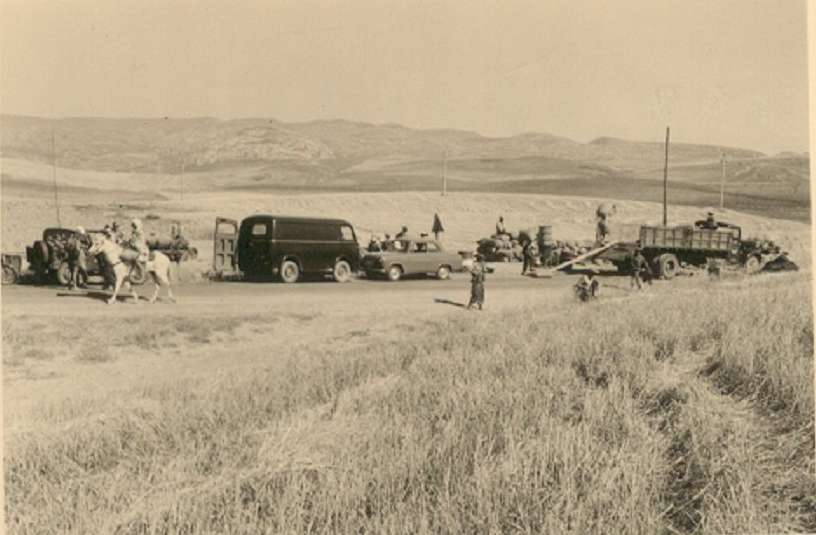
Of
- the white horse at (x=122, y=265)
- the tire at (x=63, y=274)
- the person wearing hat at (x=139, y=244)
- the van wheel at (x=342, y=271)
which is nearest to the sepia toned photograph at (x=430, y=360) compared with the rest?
the white horse at (x=122, y=265)

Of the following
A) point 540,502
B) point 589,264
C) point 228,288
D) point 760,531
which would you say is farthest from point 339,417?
point 589,264

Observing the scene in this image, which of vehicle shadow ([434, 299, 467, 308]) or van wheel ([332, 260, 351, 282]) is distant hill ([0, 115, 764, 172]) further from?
van wheel ([332, 260, 351, 282])

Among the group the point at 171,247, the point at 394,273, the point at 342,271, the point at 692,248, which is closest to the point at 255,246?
the point at 342,271

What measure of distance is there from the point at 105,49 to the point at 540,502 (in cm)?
501

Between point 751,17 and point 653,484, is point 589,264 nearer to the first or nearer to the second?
point 751,17

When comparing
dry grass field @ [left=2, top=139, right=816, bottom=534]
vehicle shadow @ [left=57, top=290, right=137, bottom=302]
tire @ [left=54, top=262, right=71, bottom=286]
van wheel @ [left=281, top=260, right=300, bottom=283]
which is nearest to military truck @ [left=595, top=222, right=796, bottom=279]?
van wheel @ [left=281, top=260, right=300, bottom=283]

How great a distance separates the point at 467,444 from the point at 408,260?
14867 millimetres

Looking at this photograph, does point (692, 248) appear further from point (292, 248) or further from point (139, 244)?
point (139, 244)

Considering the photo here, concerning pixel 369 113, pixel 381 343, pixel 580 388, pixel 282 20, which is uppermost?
pixel 282 20

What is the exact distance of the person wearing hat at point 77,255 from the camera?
15000 mm

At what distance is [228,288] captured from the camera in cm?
1650

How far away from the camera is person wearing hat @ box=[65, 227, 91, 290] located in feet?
49.2

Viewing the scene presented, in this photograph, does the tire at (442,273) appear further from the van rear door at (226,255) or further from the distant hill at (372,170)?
the distant hill at (372,170)

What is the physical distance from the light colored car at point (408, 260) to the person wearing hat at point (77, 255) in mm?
7065
